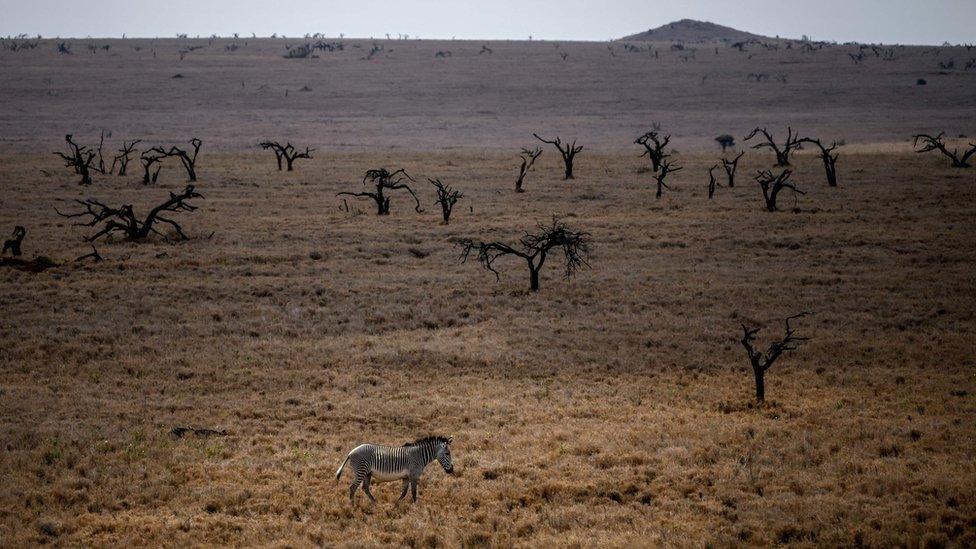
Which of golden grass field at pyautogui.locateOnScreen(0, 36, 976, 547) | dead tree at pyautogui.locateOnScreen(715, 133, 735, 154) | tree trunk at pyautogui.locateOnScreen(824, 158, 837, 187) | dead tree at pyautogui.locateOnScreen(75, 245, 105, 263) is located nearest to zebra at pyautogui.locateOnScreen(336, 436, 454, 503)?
golden grass field at pyautogui.locateOnScreen(0, 36, 976, 547)

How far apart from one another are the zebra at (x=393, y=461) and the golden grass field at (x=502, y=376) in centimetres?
42

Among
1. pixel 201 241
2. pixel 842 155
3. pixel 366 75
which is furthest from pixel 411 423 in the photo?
pixel 366 75

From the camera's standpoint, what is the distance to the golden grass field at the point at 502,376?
31.6 ft

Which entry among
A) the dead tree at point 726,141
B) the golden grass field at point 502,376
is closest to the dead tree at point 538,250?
the golden grass field at point 502,376

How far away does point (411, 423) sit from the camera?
1310 centimetres

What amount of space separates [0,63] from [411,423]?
90428mm

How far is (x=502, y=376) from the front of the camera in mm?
15844

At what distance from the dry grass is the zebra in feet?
1.43

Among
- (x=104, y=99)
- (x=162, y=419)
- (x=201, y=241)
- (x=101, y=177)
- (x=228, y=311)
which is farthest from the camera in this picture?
(x=104, y=99)

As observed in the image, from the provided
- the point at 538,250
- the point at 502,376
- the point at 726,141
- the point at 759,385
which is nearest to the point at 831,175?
the point at 726,141

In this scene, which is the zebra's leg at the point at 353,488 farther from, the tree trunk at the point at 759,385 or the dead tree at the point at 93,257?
the dead tree at the point at 93,257

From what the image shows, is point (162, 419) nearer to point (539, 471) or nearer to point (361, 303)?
point (539, 471)

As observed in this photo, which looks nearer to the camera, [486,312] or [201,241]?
[486,312]

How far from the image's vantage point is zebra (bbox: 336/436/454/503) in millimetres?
9688
